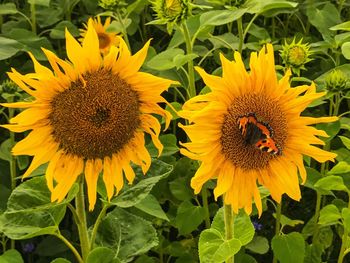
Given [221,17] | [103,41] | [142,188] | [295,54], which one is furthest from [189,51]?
[103,41]

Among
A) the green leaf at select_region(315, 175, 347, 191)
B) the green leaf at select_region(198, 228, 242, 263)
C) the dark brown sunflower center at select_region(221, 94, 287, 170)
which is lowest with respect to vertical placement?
the green leaf at select_region(315, 175, 347, 191)

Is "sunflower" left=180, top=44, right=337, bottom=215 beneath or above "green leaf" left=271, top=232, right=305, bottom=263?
above

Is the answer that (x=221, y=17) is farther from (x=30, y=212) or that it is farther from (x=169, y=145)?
(x=30, y=212)

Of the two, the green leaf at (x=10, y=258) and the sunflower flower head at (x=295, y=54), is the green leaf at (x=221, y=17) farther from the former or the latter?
the green leaf at (x=10, y=258)

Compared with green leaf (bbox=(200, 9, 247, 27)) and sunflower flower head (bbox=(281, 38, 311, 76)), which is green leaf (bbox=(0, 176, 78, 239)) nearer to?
green leaf (bbox=(200, 9, 247, 27))

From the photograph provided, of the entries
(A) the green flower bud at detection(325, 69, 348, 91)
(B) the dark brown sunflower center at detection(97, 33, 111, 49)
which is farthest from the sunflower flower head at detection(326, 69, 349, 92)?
(B) the dark brown sunflower center at detection(97, 33, 111, 49)
